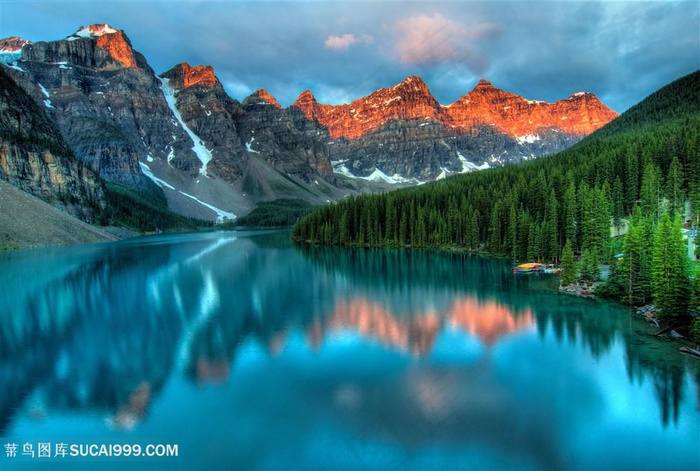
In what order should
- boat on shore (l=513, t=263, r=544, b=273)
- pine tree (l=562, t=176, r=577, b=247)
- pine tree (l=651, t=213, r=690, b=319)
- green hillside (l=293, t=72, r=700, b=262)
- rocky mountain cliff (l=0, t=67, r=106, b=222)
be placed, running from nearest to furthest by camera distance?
pine tree (l=651, t=213, r=690, b=319), boat on shore (l=513, t=263, r=544, b=273), pine tree (l=562, t=176, r=577, b=247), green hillside (l=293, t=72, r=700, b=262), rocky mountain cliff (l=0, t=67, r=106, b=222)

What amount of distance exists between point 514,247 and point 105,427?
64.2 m

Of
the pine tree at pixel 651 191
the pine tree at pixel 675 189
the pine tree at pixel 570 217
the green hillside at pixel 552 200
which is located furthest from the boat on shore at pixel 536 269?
the pine tree at pixel 675 189

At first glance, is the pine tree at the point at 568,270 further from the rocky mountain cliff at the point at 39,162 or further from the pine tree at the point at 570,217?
the rocky mountain cliff at the point at 39,162

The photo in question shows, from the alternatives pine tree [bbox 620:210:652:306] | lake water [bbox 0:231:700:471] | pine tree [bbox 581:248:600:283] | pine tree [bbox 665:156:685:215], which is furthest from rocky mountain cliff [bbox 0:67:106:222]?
pine tree [bbox 665:156:685:215]

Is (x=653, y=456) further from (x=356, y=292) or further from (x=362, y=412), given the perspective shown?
(x=356, y=292)

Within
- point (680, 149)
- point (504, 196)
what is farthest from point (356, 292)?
point (680, 149)

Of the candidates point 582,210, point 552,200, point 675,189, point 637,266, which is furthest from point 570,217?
point 637,266

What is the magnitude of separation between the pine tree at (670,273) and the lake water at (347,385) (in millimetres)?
2161

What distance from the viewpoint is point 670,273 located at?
29109mm

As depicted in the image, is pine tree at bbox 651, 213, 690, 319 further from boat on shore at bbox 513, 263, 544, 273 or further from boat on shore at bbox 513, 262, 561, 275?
boat on shore at bbox 513, 263, 544, 273

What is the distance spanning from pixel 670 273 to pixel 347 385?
23.0 metres

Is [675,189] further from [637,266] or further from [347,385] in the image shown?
[347,385]

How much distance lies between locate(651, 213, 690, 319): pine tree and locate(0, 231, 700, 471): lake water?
2161 mm

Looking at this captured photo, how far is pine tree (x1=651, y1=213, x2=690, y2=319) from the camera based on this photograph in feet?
93.5
